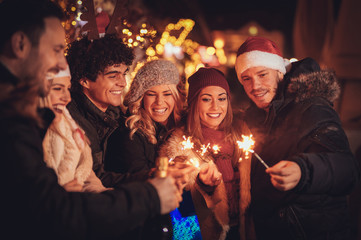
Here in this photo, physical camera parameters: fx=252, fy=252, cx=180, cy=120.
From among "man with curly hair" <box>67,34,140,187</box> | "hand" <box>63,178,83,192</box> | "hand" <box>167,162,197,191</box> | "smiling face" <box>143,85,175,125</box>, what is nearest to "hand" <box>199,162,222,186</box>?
"hand" <box>167,162,197,191</box>

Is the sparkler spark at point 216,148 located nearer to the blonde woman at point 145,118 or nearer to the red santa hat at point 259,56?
the blonde woman at point 145,118

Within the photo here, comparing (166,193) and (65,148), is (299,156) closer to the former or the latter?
(166,193)

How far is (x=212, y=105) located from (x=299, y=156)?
56.8 inches

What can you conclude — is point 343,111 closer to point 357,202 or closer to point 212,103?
point 357,202

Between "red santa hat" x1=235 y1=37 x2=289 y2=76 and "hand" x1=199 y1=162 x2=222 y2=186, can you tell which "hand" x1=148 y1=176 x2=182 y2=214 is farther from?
"red santa hat" x1=235 y1=37 x2=289 y2=76

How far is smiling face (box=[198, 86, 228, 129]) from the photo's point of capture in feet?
12.0

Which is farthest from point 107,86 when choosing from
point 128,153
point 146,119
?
point 128,153

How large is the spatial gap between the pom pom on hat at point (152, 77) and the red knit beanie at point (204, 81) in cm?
28

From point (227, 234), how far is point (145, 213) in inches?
69.8

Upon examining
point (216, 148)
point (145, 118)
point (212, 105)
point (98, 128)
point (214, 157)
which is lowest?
point (214, 157)

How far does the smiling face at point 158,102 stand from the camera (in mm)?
3695

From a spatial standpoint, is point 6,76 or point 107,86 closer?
point 6,76

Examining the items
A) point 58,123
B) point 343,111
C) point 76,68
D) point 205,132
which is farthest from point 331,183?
point 343,111

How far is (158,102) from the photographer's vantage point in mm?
3664
